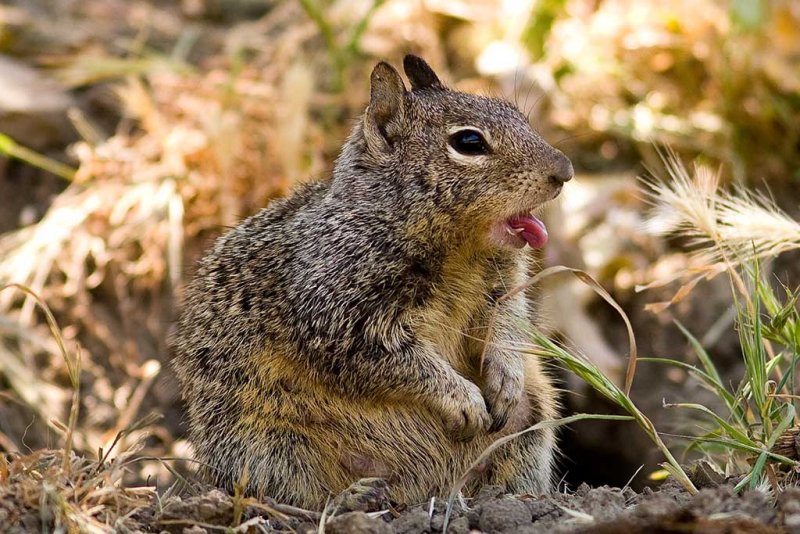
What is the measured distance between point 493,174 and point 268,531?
164 centimetres

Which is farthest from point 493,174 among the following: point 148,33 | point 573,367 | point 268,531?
point 148,33

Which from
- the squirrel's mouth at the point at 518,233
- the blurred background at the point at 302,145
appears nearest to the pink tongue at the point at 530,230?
the squirrel's mouth at the point at 518,233

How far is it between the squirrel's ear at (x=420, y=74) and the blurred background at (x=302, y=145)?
1.66m

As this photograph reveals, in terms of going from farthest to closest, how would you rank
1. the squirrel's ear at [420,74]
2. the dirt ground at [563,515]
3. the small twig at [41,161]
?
the small twig at [41,161], the squirrel's ear at [420,74], the dirt ground at [563,515]

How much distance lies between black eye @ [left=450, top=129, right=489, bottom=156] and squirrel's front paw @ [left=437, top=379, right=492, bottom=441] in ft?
2.99

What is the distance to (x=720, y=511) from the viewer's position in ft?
9.82

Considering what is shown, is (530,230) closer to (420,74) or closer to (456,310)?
(456,310)

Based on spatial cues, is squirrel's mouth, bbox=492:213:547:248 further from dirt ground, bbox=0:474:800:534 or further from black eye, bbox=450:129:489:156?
dirt ground, bbox=0:474:800:534

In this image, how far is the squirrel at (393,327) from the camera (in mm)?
4156

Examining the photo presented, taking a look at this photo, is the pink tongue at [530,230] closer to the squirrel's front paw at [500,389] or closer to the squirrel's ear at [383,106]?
the squirrel's front paw at [500,389]

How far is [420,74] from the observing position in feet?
15.5

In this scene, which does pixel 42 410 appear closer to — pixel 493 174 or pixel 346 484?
pixel 346 484

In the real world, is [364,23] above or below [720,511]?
above

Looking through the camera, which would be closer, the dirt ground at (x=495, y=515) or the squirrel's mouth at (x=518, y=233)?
the dirt ground at (x=495, y=515)
